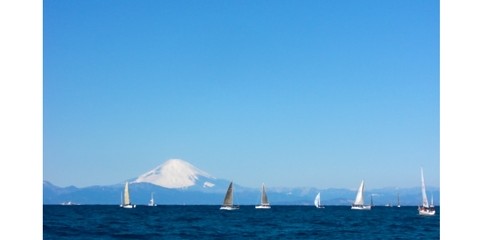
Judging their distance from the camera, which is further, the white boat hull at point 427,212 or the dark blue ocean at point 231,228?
the white boat hull at point 427,212

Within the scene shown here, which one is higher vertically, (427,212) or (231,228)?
(231,228)

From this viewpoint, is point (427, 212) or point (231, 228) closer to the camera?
point (231, 228)

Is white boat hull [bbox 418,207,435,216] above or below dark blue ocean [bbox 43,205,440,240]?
below

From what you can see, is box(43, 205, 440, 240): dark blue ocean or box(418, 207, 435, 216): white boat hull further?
box(418, 207, 435, 216): white boat hull

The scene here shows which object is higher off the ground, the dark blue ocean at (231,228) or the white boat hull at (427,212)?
the dark blue ocean at (231,228)
